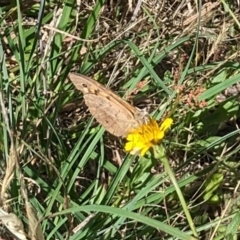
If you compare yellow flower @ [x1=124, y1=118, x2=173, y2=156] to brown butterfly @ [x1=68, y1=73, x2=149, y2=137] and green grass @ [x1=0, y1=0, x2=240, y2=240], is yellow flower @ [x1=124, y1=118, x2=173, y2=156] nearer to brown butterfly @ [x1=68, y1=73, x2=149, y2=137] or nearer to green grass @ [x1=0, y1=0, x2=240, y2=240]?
brown butterfly @ [x1=68, y1=73, x2=149, y2=137]

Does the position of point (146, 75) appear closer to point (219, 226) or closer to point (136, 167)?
point (136, 167)

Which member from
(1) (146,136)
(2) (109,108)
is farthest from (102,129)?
(1) (146,136)

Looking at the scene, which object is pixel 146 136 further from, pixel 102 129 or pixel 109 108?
pixel 102 129

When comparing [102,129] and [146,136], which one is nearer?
[146,136]

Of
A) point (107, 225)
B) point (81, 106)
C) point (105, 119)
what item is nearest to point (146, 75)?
point (81, 106)

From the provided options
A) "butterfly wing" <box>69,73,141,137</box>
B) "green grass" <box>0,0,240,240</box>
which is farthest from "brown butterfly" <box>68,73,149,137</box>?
"green grass" <box>0,0,240,240</box>
